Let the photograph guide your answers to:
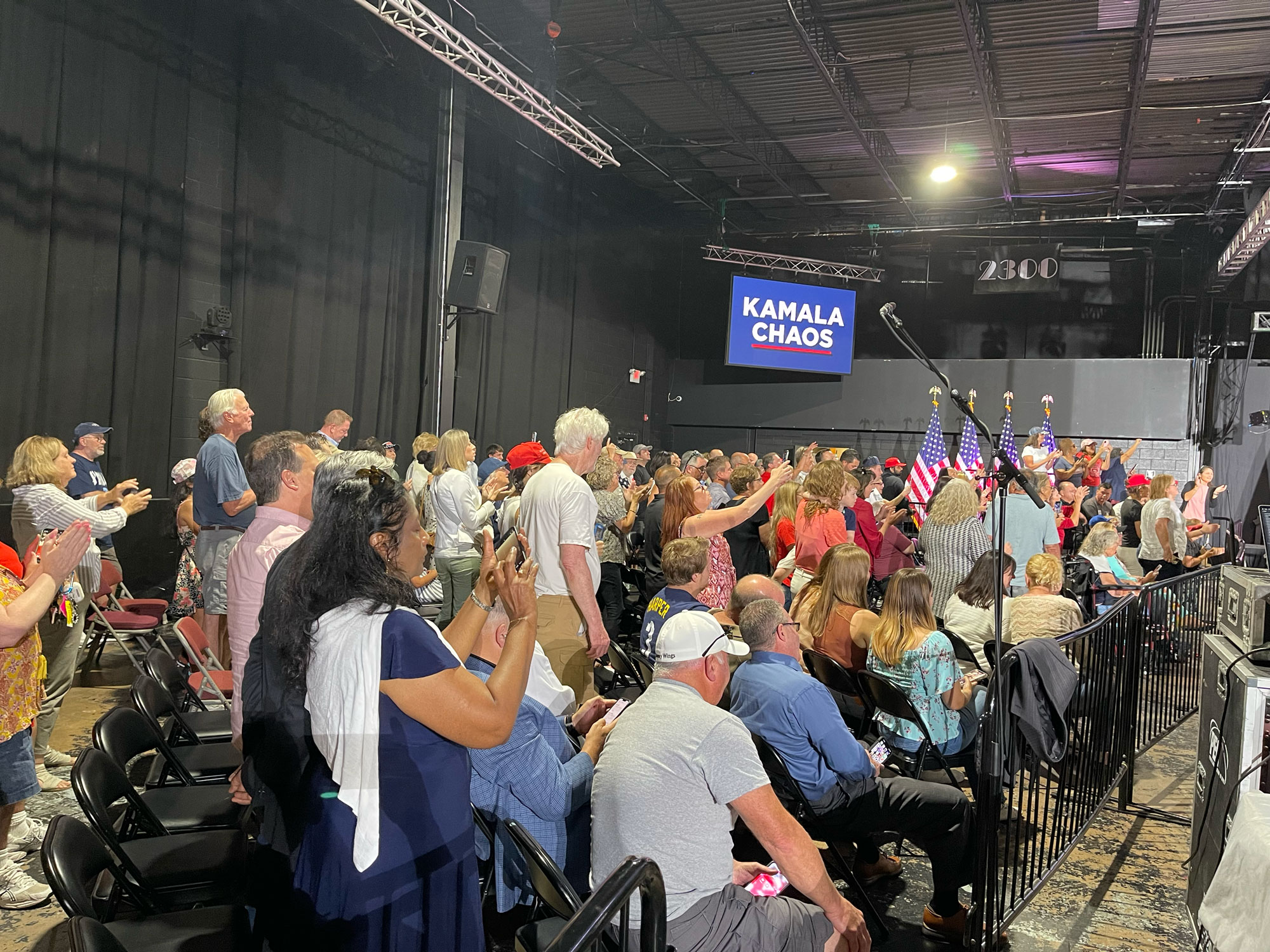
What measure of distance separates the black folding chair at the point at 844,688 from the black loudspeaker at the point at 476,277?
6.78 m

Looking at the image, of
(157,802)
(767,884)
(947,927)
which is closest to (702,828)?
(767,884)

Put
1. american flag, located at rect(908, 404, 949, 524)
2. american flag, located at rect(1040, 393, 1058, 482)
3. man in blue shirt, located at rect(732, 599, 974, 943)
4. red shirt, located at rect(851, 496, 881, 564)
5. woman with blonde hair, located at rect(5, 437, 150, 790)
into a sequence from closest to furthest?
man in blue shirt, located at rect(732, 599, 974, 943) → woman with blonde hair, located at rect(5, 437, 150, 790) → red shirt, located at rect(851, 496, 881, 564) → american flag, located at rect(908, 404, 949, 524) → american flag, located at rect(1040, 393, 1058, 482)

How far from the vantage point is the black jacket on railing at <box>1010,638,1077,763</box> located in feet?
10.4

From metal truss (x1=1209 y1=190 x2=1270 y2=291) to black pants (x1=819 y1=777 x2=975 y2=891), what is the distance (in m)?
9.48

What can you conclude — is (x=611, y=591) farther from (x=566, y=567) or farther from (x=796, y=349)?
(x=796, y=349)

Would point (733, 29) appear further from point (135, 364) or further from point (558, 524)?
point (558, 524)

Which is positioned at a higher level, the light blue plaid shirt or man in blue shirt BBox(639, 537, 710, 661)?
man in blue shirt BBox(639, 537, 710, 661)

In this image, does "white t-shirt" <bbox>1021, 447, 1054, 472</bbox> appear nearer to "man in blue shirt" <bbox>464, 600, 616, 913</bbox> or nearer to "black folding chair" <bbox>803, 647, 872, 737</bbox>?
"black folding chair" <bbox>803, 647, 872, 737</bbox>

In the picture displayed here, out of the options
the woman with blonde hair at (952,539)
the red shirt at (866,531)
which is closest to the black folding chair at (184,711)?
the woman with blonde hair at (952,539)

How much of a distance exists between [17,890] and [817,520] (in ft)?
13.1

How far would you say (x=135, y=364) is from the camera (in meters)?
7.05

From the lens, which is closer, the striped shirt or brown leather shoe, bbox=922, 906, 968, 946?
brown leather shoe, bbox=922, 906, 968, 946

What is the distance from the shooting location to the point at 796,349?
15.5 m

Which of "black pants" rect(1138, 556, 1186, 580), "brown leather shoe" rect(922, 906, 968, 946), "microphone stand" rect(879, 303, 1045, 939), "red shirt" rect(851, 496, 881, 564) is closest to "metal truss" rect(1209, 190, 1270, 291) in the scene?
"black pants" rect(1138, 556, 1186, 580)
